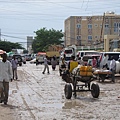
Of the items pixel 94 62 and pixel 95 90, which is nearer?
pixel 95 90

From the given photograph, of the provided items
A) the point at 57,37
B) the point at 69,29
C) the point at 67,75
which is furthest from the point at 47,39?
the point at 67,75

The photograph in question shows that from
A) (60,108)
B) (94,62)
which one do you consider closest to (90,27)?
(94,62)

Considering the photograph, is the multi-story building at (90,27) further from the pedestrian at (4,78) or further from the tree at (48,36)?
the pedestrian at (4,78)

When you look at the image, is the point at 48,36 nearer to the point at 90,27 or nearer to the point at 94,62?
the point at 90,27

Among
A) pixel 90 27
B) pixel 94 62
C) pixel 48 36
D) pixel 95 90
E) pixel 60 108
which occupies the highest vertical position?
pixel 90 27

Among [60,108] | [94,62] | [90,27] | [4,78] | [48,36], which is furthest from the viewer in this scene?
[48,36]

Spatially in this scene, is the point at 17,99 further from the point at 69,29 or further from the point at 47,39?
the point at 47,39

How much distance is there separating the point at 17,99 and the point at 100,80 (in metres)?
11.8

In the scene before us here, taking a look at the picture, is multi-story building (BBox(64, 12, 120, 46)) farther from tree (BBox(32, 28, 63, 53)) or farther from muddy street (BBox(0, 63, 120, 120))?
muddy street (BBox(0, 63, 120, 120))

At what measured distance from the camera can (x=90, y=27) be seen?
327 feet

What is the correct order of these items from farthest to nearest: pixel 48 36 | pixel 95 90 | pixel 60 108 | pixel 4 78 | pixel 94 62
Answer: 1. pixel 48 36
2. pixel 94 62
3. pixel 95 90
4. pixel 4 78
5. pixel 60 108

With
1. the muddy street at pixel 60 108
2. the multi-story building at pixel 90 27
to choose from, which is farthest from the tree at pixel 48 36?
the muddy street at pixel 60 108

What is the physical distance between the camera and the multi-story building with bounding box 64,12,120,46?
3878 inches

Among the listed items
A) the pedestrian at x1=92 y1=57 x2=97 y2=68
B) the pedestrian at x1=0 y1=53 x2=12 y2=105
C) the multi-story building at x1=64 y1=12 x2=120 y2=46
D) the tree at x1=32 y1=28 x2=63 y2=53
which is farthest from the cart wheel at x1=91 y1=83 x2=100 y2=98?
the tree at x1=32 y1=28 x2=63 y2=53
